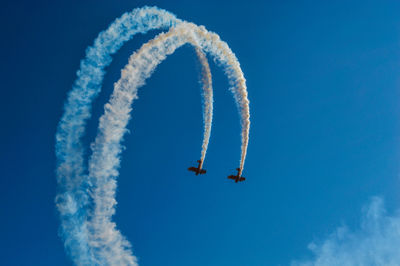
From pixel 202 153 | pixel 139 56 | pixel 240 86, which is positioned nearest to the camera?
pixel 139 56

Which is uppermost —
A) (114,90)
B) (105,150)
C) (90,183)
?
(114,90)

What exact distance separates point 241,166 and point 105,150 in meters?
10.8

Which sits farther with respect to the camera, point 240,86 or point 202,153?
point 202,153

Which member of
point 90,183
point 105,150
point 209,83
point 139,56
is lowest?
point 90,183

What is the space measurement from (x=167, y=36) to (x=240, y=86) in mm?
6290

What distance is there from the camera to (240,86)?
24500 millimetres

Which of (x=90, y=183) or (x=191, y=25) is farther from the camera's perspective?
(x=90, y=183)

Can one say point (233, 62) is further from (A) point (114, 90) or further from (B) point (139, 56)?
(A) point (114, 90)

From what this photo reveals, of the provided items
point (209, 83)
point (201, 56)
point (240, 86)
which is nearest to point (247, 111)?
point (240, 86)

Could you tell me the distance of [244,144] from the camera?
2566cm

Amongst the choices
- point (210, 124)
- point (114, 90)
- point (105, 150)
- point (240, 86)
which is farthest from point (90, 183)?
point (240, 86)

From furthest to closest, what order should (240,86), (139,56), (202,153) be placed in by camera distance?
(202,153) → (240,86) → (139,56)

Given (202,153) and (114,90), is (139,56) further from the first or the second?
(202,153)

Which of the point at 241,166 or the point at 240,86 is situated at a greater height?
the point at 240,86
